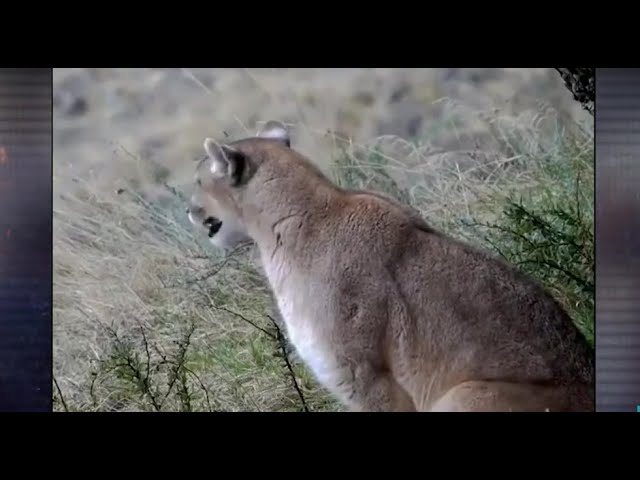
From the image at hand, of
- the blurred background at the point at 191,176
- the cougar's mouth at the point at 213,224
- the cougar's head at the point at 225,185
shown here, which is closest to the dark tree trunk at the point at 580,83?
the blurred background at the point at 191,176

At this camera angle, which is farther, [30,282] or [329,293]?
[30,282]

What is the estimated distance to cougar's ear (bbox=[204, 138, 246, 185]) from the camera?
17.8 ft

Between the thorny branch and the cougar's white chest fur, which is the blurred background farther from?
the cougar's white chest fur

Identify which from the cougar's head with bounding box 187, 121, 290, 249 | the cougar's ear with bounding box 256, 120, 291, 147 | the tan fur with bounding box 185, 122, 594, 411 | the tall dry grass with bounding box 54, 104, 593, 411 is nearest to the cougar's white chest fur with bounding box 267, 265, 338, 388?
the tan fur with bounding box 185, 122, 594, 411

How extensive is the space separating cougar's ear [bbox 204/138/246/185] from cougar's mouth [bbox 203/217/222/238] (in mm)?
244

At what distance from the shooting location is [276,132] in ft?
18.7

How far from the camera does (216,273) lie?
5961 mm

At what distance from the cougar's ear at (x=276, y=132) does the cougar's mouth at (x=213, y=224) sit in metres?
0.53

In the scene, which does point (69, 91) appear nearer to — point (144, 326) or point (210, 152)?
point (210, 152)

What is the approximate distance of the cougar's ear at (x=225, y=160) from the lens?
542 centimetres
